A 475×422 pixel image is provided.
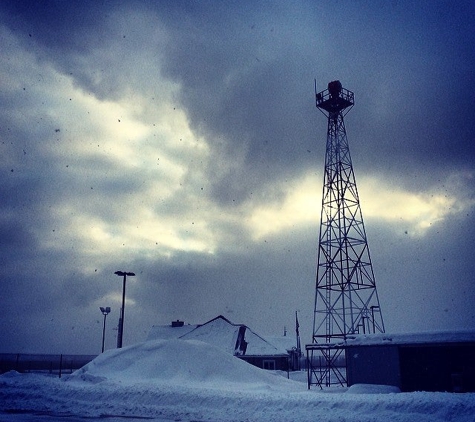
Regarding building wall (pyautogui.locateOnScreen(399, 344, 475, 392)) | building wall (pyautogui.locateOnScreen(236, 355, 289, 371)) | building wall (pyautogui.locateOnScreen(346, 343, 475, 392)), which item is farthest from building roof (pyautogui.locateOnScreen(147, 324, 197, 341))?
building wall (pyautogui.locateOnScreen(346, 343, 475, 392))

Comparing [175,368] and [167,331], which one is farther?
[167,331]

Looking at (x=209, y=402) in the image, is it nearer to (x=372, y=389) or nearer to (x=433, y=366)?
(x=372, y=389)

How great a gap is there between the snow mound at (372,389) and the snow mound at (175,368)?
6.67 m

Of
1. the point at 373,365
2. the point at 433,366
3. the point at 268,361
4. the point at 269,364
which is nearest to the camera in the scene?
the point at 373,365

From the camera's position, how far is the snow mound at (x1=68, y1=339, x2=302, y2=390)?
28.5 m

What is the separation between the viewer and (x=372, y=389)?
23.5 meters

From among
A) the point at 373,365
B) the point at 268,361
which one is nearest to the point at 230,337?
the point at 268,361

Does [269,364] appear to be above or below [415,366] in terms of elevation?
below

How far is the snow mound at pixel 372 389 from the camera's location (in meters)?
23.2

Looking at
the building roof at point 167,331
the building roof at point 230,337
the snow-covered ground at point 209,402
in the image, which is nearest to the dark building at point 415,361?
the snow-covered ground at point 209,402

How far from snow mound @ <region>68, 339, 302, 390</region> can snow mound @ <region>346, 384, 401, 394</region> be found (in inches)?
263

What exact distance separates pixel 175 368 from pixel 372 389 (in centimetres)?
1340

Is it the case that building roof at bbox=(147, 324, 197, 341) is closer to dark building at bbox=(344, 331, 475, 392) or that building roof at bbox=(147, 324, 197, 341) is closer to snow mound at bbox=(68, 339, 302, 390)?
snow mound at bbox=(68, 339, 302, 390)

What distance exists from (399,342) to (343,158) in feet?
50.7
